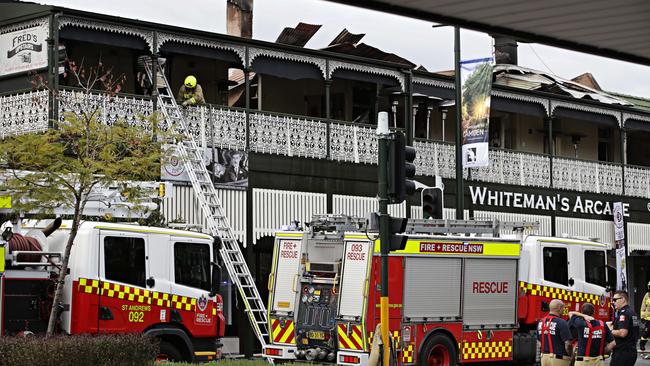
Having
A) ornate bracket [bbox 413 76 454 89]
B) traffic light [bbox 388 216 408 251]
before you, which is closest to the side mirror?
traffic light [bbox 388 216 408 251]

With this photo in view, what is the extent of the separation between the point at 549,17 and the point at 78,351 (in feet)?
26.3

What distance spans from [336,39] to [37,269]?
1795 centimetres

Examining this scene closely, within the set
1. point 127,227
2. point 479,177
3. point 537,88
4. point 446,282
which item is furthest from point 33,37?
point 537,88

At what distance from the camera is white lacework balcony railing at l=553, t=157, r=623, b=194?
3553cm

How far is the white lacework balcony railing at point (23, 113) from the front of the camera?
77.4 ft

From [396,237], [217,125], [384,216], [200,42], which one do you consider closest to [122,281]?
[396,237]

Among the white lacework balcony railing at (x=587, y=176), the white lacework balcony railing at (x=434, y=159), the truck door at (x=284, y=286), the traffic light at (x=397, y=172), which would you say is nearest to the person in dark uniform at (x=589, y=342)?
the traffic light at (x=397, y=172)

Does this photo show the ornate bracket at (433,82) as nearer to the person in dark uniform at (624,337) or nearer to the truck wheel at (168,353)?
the truck wheel at (168,353)

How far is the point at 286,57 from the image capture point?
27969 mm

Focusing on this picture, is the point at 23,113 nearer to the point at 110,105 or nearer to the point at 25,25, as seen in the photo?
the point at 110,105

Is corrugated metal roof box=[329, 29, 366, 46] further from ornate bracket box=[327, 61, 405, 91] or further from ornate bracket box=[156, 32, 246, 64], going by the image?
ornate bracket box=[156, 32, 246, 64]

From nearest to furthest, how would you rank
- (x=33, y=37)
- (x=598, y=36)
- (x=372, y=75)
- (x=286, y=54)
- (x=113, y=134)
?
(x=598, y=36)
(x=113, y=134)
(x=33, y=37)
(x=286, y=54)
(x=372, y=75)

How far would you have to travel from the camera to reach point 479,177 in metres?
32.7

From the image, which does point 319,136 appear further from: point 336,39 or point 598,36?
point 598,36
